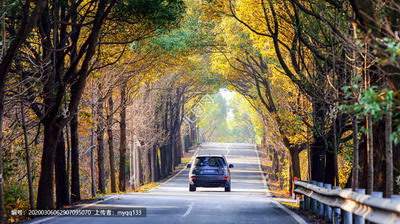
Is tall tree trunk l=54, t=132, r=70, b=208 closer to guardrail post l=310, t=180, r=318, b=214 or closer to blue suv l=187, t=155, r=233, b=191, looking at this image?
guardrail post l=310, t=180, r=318, b=214

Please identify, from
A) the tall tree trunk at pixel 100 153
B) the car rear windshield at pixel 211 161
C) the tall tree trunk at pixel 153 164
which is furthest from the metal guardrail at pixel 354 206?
the tall tree trunk at pixel 153 164

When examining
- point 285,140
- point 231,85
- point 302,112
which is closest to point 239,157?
point 231,85

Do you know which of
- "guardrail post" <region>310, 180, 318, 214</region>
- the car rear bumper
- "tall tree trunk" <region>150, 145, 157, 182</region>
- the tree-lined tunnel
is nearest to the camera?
the tree-lined tunnel

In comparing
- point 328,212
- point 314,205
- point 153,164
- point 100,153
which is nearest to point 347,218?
point 328,212

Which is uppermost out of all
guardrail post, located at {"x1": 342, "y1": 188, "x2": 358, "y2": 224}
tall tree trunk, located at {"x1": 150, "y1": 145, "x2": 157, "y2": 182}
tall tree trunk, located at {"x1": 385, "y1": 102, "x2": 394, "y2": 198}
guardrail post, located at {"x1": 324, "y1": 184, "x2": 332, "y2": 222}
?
tall tree trunk, located at {"x1": 385, "y1": 102, "x2": 394, "y2": 198}

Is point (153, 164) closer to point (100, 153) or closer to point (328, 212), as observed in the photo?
point (100, 153)

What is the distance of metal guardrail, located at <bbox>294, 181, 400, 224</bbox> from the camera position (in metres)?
7.61

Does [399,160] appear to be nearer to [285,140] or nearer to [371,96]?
[371,96]

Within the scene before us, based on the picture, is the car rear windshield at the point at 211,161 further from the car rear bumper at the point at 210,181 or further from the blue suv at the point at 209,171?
the car rear bumper at the point at 210,181

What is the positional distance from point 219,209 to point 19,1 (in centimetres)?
729

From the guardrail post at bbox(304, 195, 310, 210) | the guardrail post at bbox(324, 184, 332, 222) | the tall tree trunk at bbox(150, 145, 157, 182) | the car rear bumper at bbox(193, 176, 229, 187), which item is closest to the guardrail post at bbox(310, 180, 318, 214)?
the guardrail post at bbox(304, 195, 310, 210)

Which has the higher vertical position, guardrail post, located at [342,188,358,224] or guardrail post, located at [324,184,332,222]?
guardrail post, located at [342,188,358,224]

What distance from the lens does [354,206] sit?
10242mm

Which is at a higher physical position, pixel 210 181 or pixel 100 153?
pixel 100 153
